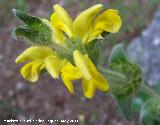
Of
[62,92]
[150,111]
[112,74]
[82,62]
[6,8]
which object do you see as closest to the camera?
[82,62]

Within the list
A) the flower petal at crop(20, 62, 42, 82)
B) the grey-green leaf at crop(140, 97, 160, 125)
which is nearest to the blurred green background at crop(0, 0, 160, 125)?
the grey-green leaf at crop(140, 97, 160, 125)

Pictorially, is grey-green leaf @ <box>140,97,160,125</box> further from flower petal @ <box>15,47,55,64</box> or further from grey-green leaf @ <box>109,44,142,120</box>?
flower petal @ <box>15,47,55,64</box>

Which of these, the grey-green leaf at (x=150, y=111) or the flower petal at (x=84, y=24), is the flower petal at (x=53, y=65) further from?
the grey-green leaf at (x=150, y=111)

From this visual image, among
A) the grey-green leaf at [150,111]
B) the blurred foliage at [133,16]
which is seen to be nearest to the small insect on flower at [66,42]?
the grey-green leaf at [150,111]

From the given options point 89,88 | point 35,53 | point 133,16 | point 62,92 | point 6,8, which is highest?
point 6,8

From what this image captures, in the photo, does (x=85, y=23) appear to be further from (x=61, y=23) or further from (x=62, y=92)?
(x=62, y=92)

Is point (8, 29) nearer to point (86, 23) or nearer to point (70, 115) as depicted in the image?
point (70, 115)

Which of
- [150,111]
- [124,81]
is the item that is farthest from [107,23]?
[150,111]
